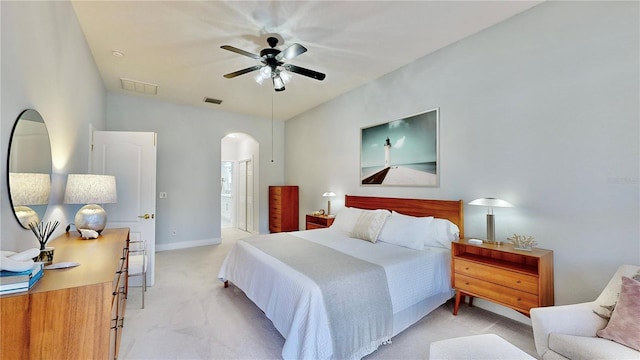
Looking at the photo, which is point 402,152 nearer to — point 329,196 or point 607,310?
point 329,196

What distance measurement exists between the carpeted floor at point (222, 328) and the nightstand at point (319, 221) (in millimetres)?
1905

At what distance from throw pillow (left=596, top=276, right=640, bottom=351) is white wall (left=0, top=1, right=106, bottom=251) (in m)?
3.29

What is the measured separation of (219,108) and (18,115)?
4.48 m

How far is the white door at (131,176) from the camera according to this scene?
3514mm

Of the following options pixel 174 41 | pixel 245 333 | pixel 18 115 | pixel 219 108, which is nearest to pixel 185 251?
pixel 219 108

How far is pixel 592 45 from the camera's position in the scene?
2.21 metres

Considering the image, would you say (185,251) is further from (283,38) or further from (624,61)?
(624,61)

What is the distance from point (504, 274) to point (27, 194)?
356 cm

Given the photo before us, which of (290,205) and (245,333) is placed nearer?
(245,333)

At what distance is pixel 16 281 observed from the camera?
107 centimetres

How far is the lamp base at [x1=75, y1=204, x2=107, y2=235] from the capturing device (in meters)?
2.34

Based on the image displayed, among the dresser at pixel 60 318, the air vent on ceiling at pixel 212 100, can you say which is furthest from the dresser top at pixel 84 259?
the air vent on ceiling at pixel 212 100

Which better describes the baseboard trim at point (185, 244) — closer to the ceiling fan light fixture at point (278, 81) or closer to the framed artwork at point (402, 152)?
the framed artwork at point (402, 152)

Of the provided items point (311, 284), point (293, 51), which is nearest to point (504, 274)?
point (311, 284)
